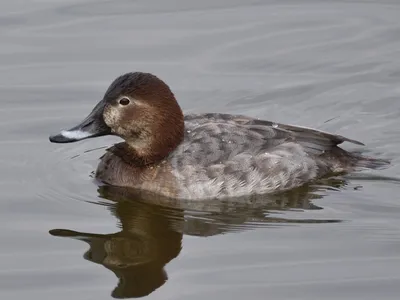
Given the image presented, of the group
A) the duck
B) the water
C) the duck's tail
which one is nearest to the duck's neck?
the duck

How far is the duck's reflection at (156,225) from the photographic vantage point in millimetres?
8773

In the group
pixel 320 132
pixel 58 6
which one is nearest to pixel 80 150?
pixel 320 132

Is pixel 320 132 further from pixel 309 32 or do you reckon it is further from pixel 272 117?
pixel 309 32

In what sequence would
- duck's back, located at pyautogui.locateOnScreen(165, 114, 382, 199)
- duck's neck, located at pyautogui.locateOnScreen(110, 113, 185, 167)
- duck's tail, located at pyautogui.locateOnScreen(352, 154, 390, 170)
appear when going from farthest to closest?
duck's tail, located at pyautogui.locateOnScreen(352, 154, 390, 170), duck's neck, located at pyautogui.locateOnScreen(110, 113, 185, 167), duck's back, located at pyautogui.locateOnScreen(165, 114, 382, 199)

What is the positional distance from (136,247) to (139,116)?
1.53 metres

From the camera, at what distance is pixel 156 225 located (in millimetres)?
9805

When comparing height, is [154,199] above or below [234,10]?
below

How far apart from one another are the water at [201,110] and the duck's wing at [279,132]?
0.38 m

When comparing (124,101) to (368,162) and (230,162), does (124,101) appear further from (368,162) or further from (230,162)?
(368,162)

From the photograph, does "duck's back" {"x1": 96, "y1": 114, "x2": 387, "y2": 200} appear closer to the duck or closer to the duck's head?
the duck

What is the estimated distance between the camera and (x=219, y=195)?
10281mm

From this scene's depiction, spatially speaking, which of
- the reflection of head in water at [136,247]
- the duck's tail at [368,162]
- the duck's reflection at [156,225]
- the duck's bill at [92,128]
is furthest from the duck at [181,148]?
the duck's tail at [368,162]

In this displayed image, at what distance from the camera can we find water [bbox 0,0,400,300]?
862 cm

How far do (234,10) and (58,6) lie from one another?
226cm
